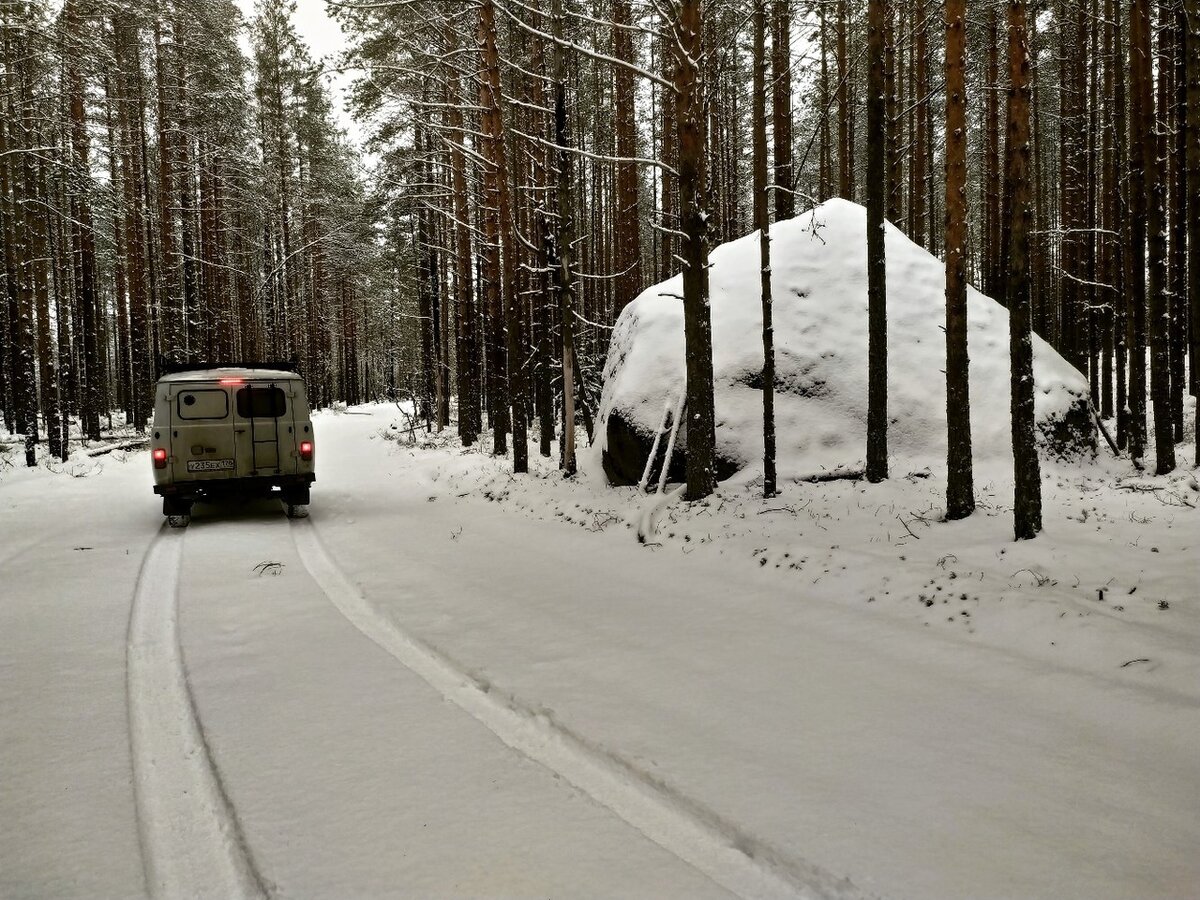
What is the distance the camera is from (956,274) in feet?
28.5

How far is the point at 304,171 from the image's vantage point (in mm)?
38656

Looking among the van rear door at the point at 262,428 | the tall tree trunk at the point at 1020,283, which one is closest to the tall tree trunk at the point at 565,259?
the van rear door at the point at 262,428

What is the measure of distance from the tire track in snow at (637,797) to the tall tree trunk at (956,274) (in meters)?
6.56

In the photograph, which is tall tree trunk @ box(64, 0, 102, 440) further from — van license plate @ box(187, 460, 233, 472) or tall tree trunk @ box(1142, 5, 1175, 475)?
tall tree trunk @ box(1142, 5, 1175, 475)

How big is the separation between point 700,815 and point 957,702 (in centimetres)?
235

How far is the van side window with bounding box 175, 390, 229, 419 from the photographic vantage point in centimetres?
1095

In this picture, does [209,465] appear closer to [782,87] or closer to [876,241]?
[876,241]

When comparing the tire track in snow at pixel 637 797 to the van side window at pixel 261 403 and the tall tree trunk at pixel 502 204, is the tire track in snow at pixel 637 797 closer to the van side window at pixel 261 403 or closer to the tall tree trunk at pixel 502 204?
the van side window at pixel 261 403

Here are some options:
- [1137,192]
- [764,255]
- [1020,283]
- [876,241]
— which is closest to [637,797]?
[1020,283]

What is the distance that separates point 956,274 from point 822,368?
4208 mm

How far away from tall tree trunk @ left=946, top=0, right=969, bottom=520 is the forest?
35 millimetres

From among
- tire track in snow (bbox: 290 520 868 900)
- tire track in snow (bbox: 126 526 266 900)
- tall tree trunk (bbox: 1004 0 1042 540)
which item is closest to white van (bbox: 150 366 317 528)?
tire track in snow (bbox: 126 526 266 900)

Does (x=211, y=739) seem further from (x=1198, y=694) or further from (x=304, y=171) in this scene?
(x=304, y=171)

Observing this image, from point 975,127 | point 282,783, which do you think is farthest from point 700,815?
point 975,127
